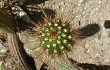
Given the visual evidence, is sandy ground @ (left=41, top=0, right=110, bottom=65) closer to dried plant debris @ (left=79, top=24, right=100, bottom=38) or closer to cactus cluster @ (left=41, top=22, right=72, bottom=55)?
dried plant debris @ (left=79, top=24, right=100, bottom=38)

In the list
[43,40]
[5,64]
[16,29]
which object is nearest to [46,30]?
[43,40]

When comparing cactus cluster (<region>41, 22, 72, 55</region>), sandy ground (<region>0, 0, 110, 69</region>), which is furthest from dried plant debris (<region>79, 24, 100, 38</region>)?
cactus cluster (<region>41, 22, 72, 55</region>)

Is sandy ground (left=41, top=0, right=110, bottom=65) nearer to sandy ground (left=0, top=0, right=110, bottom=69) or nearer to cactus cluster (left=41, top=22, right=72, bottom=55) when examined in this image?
sandy ground (left=0, top=0, right=110, bottom=69)

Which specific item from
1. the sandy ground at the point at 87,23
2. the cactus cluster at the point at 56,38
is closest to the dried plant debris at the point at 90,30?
the sandy ground at the point at 87,23

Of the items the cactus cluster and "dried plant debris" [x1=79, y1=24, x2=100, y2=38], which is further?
"dried plant debris" [x1=79, y1=24, x2=100, y2=38]

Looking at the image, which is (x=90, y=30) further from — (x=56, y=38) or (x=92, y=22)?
(x=56, y=38)

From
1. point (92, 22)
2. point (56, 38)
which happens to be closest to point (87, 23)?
point (92, 22)

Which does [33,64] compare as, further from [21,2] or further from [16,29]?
[21,2]

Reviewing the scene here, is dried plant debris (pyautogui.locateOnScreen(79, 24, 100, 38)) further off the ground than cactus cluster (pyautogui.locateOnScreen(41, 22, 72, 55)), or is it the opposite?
cactus cluster (pyautogui.locateOnScreen(41, 22, 72, 55))
